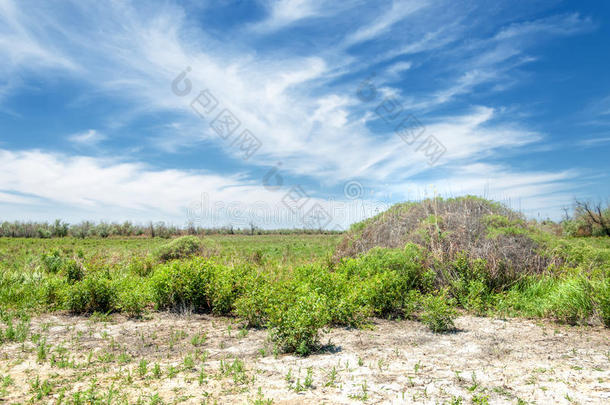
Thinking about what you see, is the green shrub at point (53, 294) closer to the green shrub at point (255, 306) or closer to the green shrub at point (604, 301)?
the green shrub at point (255, 306)

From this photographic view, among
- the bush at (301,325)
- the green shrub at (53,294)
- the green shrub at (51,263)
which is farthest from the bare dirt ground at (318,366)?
the green shrub at (51,263)

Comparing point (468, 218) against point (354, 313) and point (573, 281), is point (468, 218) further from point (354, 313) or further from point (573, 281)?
point (354, 313)

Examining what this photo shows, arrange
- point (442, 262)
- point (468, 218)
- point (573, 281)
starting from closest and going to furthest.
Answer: point (573, 281) → point (442, 262) → point (468, 218)

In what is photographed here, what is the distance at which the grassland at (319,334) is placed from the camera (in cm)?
477

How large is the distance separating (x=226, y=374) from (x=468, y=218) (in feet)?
31.7

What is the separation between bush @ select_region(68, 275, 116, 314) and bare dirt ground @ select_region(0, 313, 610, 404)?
1.10 m

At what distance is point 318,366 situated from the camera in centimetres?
545

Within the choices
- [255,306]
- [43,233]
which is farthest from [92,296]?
[43,233]

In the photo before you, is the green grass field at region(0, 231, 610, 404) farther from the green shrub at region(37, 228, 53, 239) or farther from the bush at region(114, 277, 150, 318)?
the green shrub at region(37, 228, 53, 239)

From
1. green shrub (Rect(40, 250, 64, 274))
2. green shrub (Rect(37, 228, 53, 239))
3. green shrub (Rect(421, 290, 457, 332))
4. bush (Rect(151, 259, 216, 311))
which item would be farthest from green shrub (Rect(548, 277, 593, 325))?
green shrub (Rect(37, 228, 53, 239))

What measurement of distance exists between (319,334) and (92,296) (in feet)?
18.3

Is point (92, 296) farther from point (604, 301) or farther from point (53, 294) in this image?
point (604, 301)

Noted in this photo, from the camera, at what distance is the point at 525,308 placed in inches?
349

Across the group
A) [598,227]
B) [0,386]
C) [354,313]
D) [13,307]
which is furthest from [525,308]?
[598,227]
